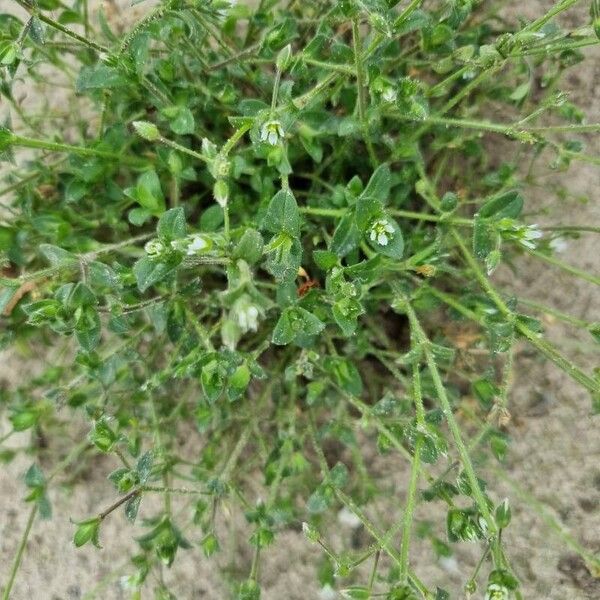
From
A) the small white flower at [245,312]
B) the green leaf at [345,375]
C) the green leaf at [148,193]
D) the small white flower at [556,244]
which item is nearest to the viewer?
the small white flower at [245,312]

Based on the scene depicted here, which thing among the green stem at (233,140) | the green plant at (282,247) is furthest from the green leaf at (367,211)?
the green stem at (233,140)

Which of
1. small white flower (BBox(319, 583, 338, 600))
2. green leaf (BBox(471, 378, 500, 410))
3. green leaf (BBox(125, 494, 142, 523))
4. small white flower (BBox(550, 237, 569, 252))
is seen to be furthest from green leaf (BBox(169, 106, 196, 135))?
small white flower (BBox(319, 583, 338, 600))

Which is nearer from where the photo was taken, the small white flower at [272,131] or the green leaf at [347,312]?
the small white flower at [272,131]

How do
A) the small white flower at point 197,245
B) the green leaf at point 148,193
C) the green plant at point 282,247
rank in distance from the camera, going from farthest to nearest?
the green leaf at point 148,193, the green plant at point 282,247, the small white flower at point 197,245

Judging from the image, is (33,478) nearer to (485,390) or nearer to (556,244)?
(485,390)

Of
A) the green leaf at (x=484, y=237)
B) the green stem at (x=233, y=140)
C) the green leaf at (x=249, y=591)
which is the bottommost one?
the green leaf at (x=249, y=591)

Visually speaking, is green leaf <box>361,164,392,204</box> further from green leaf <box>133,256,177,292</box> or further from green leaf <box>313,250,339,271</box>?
green leaf <box>133,256,177,292</box>

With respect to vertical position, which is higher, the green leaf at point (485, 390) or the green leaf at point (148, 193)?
the green leaf at point (148, 193)

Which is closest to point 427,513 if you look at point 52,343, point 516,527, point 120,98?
point 516,527

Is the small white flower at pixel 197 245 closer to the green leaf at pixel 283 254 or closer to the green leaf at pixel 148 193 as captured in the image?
the green leaf at pixel 283 254
